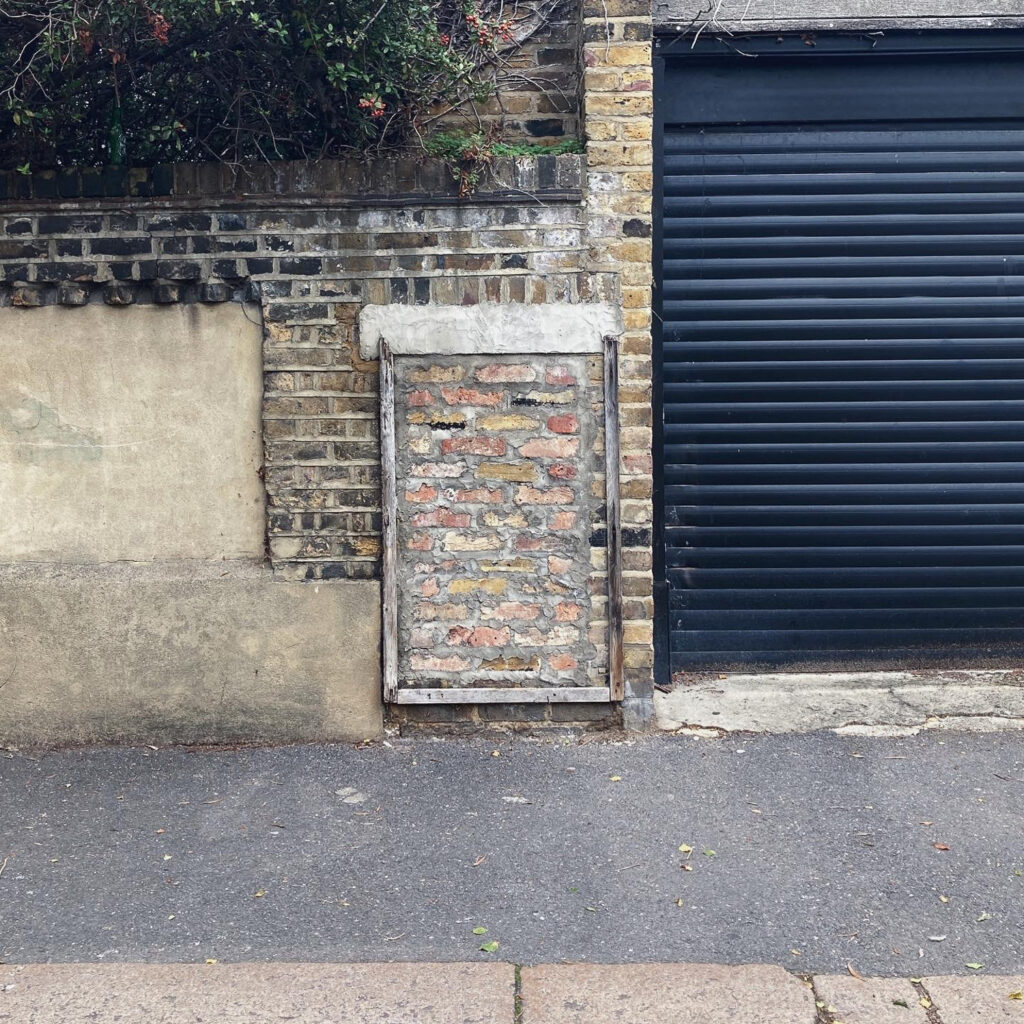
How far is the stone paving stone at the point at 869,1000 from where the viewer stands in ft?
8.98

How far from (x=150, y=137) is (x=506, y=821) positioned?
3.20m

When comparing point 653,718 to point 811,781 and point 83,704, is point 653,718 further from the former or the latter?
point 83,704

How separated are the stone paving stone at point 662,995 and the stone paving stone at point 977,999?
1.16ft

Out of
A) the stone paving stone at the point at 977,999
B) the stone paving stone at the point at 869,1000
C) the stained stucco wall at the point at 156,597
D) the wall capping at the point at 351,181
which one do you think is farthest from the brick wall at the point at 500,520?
the stone paving stone at the point at 977,999

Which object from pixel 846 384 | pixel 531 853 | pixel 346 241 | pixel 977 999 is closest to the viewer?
pixel 977 999

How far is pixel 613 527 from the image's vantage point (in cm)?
450

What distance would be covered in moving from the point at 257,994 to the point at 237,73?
3.52 meters

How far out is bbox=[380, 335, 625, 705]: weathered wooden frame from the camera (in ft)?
14.6

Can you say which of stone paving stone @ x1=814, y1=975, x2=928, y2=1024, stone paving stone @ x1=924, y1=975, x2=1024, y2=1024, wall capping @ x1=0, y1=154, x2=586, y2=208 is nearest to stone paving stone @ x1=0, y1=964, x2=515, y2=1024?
stone paving stone @ x1=814, y1=975, x2=928, y2=1024

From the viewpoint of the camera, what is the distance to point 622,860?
11.8 ft

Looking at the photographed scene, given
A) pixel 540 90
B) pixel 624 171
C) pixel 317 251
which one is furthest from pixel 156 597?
pixel 540 90

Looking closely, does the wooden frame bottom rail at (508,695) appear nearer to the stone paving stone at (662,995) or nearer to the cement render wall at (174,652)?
the cement render wall at (174,652)

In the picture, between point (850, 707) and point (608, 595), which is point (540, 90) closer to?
point (608, 595)

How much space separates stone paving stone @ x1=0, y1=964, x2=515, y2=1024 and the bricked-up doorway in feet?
5.54
